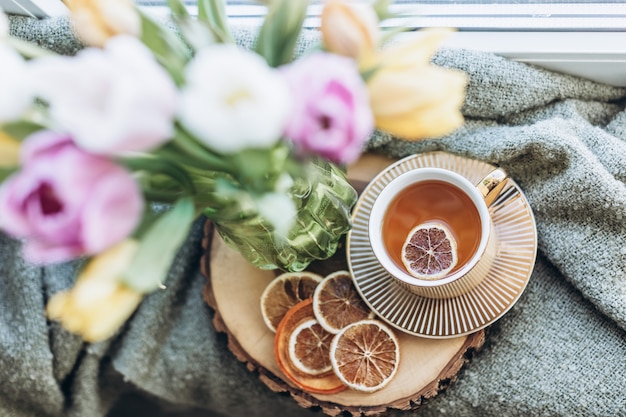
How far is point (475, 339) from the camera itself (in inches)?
31.8

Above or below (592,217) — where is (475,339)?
below

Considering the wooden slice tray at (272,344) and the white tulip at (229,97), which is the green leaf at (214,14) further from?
the wooden slice tray at (272,344)

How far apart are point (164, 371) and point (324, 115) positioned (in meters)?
0.71

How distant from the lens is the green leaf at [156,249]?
16.1 inches

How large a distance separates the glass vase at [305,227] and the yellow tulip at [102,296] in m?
0.18

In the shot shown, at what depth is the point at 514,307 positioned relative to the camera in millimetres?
856

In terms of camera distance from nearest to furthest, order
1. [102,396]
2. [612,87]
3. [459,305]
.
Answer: [459,305] → [612,87] → [102,396]

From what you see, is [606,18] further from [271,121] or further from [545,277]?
[271,121]

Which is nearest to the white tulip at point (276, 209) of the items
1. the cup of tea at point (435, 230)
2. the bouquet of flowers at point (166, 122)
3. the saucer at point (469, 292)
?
the bouquet of flowers at point (166, 122)

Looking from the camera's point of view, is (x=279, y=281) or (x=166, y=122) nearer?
(x=166, y=122)

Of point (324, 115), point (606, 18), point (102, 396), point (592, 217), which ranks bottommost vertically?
point (102, 396)

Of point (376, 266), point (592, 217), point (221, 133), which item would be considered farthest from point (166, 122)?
point (592, 217)

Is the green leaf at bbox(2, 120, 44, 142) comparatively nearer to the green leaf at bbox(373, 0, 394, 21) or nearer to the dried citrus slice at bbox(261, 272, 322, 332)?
the green leaf at bbox(373, 0, 394, 21)

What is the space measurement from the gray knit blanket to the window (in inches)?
0.9
